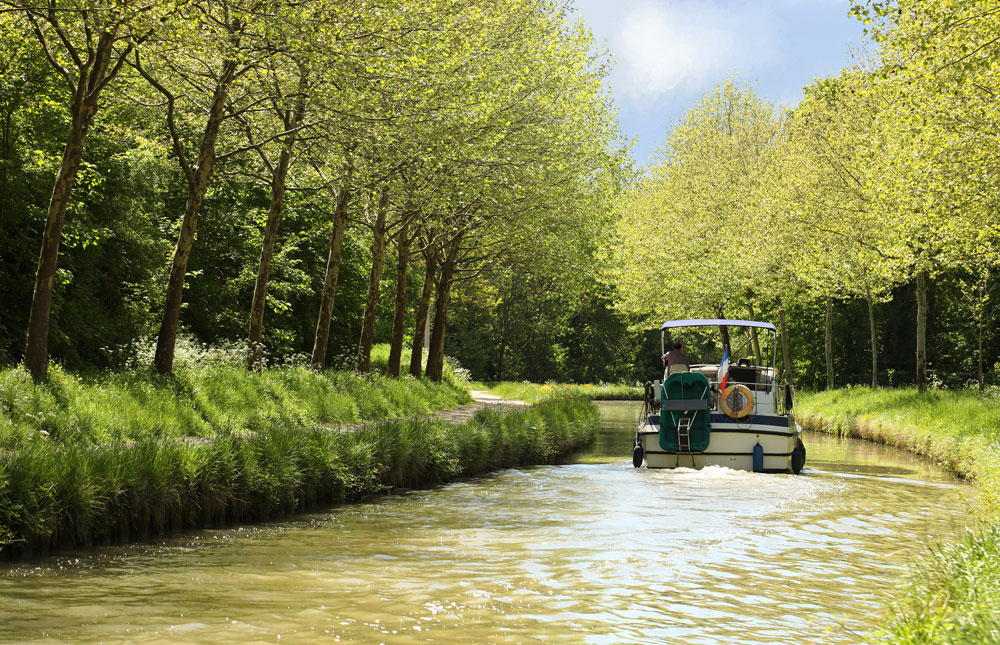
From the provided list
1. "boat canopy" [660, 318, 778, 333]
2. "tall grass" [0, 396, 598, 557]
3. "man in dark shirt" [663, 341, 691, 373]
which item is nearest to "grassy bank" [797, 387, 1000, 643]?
"boat canopy" [660, 318, 778, 333]

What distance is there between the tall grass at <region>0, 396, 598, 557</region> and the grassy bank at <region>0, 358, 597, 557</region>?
17mm

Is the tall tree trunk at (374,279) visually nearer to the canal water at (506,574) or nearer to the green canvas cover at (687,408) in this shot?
the green canvas cover at (687,408)

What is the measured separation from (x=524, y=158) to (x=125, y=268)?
1056cm

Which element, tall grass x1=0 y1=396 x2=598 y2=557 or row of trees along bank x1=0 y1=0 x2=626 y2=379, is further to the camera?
row of trees along bank x1=0 y1=0 x2=626 y2=379

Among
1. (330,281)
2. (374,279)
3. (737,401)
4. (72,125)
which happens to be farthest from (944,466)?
(72,125)

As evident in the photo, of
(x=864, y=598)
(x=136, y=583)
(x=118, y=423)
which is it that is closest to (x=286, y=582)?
(x=136, y=583)

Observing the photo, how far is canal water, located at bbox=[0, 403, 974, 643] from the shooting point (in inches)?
258

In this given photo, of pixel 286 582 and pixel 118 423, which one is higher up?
pixel 118 423

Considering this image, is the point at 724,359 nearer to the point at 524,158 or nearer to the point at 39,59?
the point at 524,158

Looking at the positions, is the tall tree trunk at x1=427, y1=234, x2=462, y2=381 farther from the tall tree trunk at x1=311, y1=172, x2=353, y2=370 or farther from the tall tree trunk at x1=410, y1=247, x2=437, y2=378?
the tall tree trunk at x1=311, y1=172, x2=353, y2=370

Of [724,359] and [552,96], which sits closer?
[724,359]

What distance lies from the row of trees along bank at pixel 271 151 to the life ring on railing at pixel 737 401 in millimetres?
7018

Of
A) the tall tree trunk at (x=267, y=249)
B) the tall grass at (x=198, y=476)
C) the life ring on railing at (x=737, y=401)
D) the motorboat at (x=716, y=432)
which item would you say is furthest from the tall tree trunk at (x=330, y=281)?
the life ring on railing at (x=737, y=401)

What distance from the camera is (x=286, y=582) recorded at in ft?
25.7
